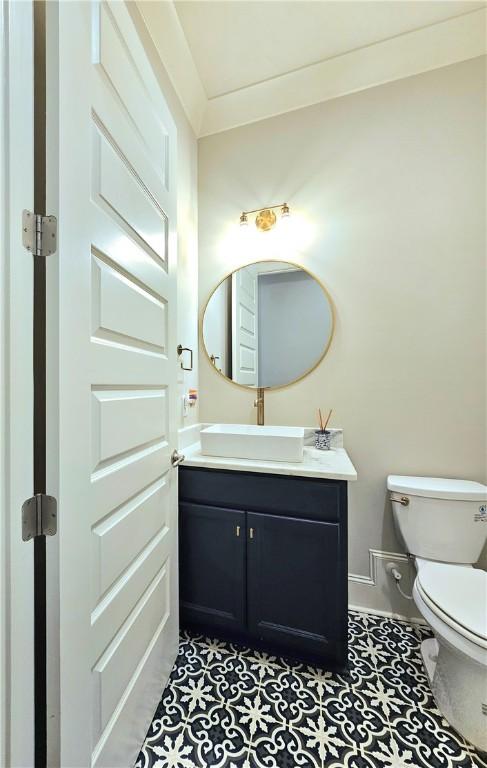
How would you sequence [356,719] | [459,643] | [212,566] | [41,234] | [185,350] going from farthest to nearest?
[185,350] → [212,566] → [356,719] → [459,643] → [41,234]

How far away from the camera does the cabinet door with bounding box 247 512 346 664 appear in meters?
1.24

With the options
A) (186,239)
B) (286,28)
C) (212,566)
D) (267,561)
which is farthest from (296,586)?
(286,28)

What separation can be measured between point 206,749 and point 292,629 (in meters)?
0.47

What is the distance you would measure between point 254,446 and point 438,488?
902mm

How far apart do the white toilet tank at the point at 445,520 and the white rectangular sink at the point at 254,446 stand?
0.62 metres

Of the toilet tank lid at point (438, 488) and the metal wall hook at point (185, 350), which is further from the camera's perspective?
the metal wall hook at point (185, 350)

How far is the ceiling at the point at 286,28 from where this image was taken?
4.63 feet

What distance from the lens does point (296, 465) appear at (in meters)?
1.33

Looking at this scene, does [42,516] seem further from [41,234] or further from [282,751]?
[282,751]

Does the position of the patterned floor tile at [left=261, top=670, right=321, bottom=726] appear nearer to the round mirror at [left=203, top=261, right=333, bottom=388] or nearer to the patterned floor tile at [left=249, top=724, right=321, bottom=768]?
the patterned floor tile at [left=249, top=724, right=321, bottom=768]

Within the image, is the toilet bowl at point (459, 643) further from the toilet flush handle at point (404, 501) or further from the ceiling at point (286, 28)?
the ceiling at point (286, 28)

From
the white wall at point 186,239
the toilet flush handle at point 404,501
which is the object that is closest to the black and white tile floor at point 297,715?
the toilet flush handle at point 404,501

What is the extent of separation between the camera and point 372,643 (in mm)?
1444

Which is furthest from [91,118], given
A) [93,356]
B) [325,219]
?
[325,219]
